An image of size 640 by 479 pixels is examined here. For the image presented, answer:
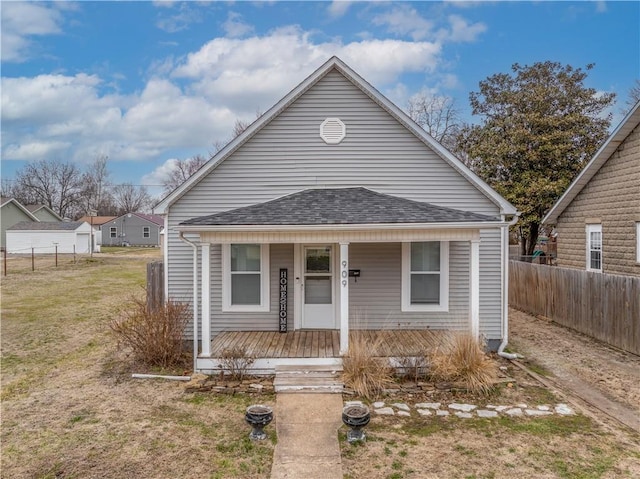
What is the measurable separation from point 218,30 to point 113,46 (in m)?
4.50

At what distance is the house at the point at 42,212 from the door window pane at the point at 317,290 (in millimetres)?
43354

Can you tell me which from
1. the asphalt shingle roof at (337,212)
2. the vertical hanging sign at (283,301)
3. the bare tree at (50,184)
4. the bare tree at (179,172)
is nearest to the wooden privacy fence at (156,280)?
the asphalt shingle roof at (337,212)

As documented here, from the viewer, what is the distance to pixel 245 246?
A: 28.5 ft

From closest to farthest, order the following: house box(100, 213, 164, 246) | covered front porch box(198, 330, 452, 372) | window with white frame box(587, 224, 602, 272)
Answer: covered front porch box(198, 330, 452, 372) < window with white frame box(587, 224, 602, 272) < house box(100, 213, 164, 246)

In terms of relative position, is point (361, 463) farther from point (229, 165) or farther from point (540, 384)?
point (229, 165)

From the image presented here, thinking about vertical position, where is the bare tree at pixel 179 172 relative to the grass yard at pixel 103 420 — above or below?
above

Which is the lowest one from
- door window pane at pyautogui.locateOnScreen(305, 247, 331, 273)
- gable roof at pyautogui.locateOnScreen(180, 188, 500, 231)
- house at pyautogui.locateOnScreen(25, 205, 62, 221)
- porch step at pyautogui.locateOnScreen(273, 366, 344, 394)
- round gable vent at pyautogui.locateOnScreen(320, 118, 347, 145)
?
porch step at pyautogui.locateOnScreen(273, 366, 344, 394)

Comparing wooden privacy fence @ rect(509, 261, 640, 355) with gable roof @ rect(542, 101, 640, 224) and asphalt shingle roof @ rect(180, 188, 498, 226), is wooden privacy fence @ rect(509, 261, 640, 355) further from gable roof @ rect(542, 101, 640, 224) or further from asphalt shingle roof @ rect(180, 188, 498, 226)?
asphalt shingle roof @ rect(180, 188, 498, 226)

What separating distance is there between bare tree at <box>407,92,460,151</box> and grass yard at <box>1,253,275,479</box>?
84.4 ft

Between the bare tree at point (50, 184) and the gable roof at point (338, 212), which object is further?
the bare tree at point (50, 184)

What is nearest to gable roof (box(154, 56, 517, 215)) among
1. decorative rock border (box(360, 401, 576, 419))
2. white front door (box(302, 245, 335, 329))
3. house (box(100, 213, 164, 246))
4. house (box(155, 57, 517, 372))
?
house (box(155, 57, 517, 372))

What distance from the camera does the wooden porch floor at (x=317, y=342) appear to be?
712 centimetres

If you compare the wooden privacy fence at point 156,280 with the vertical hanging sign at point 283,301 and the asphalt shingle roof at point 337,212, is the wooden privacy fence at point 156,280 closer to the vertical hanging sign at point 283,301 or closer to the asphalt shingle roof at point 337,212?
the asphalt shingle roof at point 337,212

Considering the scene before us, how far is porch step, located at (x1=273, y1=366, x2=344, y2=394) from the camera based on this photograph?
6406mm
